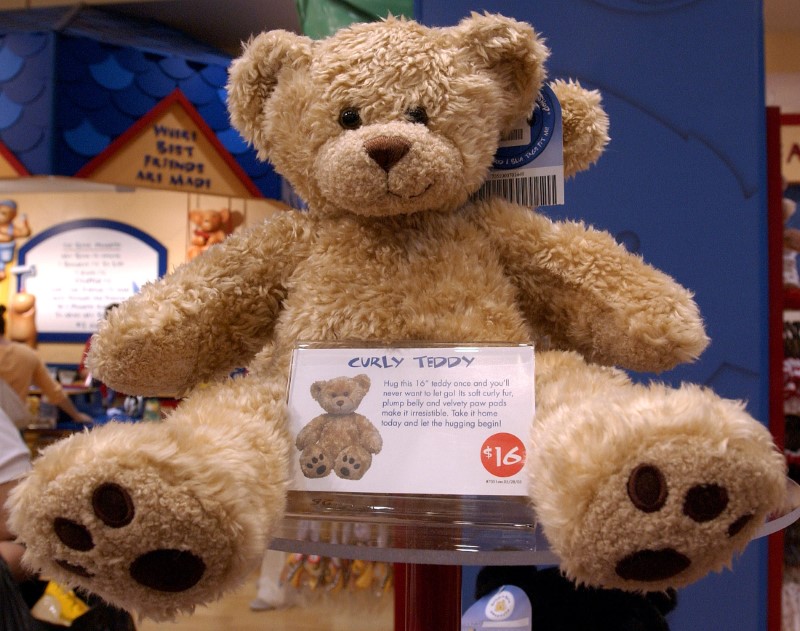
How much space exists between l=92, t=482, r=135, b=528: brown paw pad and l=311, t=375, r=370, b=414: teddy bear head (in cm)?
20

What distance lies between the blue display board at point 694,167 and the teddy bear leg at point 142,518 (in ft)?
2.76

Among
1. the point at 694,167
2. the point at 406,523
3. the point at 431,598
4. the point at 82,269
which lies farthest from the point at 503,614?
the point at 82,269

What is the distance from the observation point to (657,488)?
432 mm

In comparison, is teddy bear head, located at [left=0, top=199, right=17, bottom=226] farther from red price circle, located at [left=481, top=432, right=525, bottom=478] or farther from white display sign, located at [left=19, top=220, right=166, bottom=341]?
red price circle, located at [left=481, top=432, right=525, bottom=478]

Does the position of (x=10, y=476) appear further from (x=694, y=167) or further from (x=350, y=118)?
(x=694, y=167)

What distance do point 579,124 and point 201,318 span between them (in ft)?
1.48

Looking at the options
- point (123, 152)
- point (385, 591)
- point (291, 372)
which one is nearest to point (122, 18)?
point (123, 152)

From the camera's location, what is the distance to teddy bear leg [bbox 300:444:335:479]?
0.58 m

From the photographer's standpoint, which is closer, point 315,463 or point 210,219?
point 315,463

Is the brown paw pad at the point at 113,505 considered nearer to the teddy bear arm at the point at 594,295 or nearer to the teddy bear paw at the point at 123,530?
→ the teddy bear paw at the point at 123,530

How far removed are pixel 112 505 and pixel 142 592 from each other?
65 millimetres

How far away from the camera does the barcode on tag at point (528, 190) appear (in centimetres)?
74

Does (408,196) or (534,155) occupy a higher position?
(534,155)

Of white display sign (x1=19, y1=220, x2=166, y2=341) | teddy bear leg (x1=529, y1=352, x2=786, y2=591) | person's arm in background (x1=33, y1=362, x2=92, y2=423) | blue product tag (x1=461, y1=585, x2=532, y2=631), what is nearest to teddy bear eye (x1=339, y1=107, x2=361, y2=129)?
teddy bear leg (x1=529, y1=352, x2=786, y2=591)
